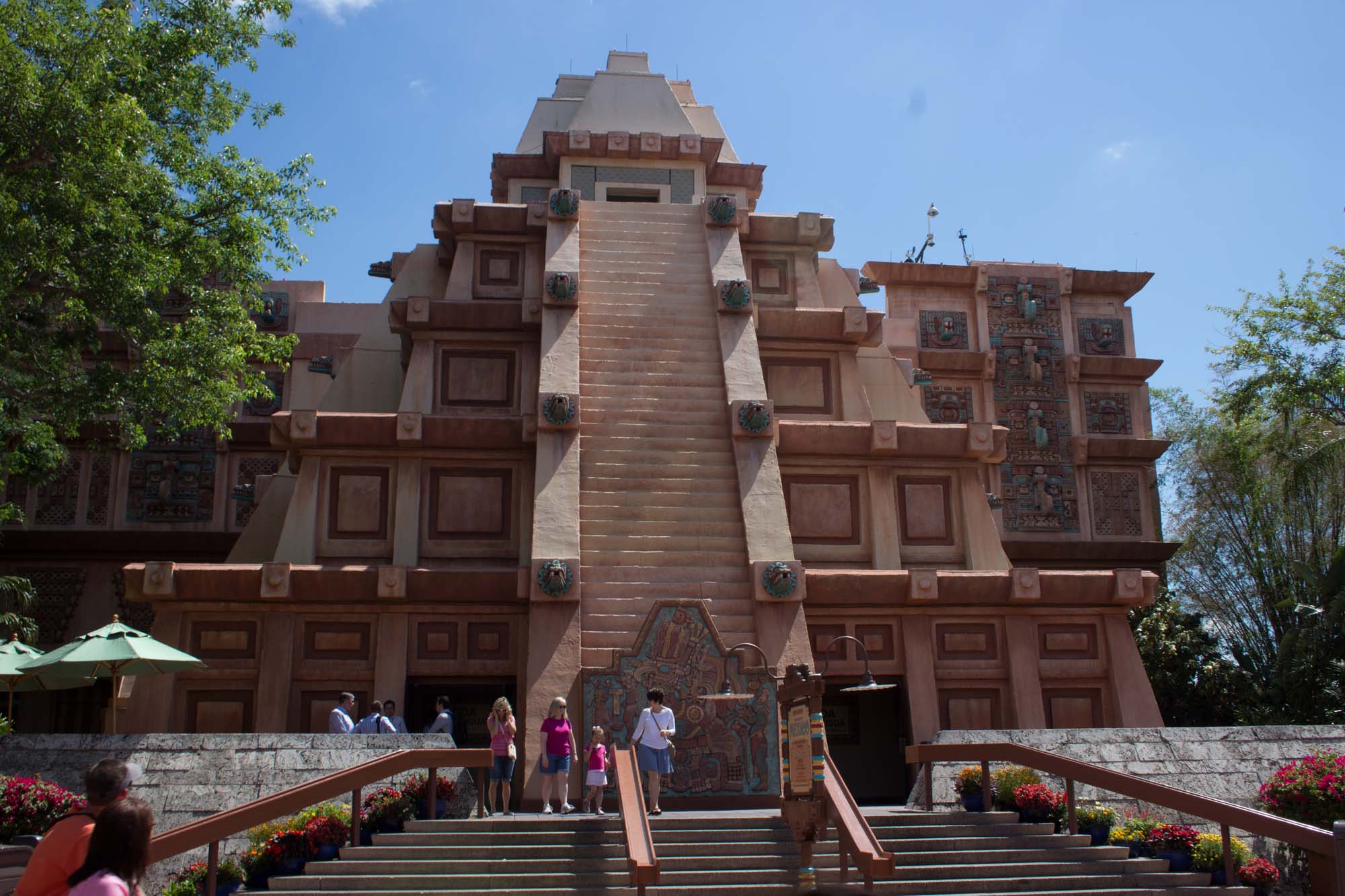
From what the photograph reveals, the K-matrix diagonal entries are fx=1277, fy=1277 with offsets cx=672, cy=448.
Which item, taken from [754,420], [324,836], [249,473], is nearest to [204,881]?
[324,836]

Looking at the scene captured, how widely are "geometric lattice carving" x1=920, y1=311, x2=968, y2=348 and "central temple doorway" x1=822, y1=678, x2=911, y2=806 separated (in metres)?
11.8

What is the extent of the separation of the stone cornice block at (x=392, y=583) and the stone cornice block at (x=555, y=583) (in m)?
2.28

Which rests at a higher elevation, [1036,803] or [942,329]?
[942,329]

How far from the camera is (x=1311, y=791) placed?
13344 millimetres

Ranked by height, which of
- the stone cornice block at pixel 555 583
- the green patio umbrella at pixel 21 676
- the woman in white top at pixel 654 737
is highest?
the stone cornice block at pixel 555 583

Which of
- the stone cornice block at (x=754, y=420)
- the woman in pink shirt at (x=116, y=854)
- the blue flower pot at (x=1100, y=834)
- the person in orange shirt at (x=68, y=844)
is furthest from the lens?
the stone cornice block at (x=754, y=420)

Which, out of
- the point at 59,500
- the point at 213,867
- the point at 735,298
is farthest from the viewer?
the point at 59,500

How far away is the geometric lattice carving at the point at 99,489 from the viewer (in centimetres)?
2807

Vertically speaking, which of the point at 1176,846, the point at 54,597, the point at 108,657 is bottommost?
the point at 1176,846

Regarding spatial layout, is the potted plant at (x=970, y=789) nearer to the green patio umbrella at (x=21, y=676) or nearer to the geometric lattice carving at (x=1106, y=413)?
the green patio umbrella at (x=21, y=676)

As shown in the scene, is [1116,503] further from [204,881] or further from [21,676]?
[204,881]

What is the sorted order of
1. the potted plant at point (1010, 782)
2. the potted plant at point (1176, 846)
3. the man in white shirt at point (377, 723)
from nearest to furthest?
the potted plant at point (1176, 846), the potted plant at point (1010, 782), the man in white shirt at point (377, 723)

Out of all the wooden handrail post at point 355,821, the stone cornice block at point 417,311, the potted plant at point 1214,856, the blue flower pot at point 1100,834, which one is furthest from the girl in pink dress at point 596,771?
the stone cornice block at point 417,311

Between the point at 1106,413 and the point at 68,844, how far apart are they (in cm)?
3024
